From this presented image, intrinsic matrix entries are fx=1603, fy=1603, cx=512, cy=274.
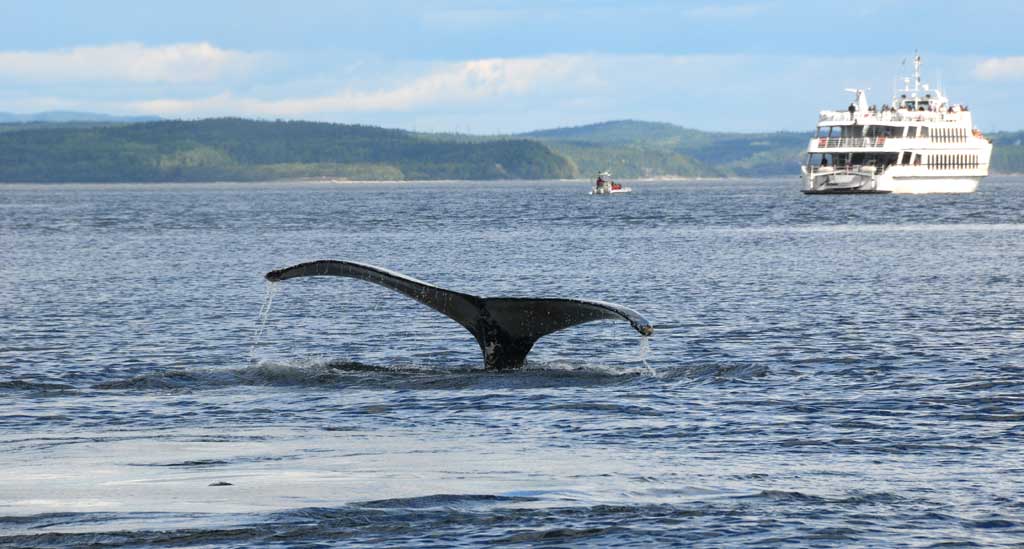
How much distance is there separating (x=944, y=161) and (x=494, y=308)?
15116cm

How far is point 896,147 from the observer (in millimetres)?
155375

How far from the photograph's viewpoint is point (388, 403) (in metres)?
20.5

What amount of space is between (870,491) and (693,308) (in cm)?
2329

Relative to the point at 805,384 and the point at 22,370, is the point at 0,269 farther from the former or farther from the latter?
the point at 805,384

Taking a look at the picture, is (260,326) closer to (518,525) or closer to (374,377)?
(374,377)

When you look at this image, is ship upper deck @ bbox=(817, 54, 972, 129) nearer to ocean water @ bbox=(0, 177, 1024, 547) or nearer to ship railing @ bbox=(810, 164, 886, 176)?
ship railing @ bbox=(810, 164, 886, 176)

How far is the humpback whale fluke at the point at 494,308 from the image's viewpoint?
62.3 feet

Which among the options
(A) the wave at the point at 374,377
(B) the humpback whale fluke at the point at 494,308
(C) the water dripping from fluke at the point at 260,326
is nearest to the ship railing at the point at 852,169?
Result: (C) the water dripping from fluke at the point at 260,326

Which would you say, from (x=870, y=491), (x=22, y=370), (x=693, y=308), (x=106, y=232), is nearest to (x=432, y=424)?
(x=870, y=491)

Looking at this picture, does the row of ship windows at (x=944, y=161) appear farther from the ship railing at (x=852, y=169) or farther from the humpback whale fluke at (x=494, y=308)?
the humpback whale fluke at (x=494, y=308)

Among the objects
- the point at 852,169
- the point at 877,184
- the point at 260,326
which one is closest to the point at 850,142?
the point at 852,169

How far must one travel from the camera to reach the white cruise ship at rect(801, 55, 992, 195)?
15475 centimetres

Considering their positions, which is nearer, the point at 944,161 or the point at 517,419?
the point at 517,419

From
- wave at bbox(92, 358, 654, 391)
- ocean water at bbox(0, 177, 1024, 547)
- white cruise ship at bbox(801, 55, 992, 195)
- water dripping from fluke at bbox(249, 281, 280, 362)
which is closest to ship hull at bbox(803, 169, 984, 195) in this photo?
white cruise ship at bbox(801, 55, 992, 195)
